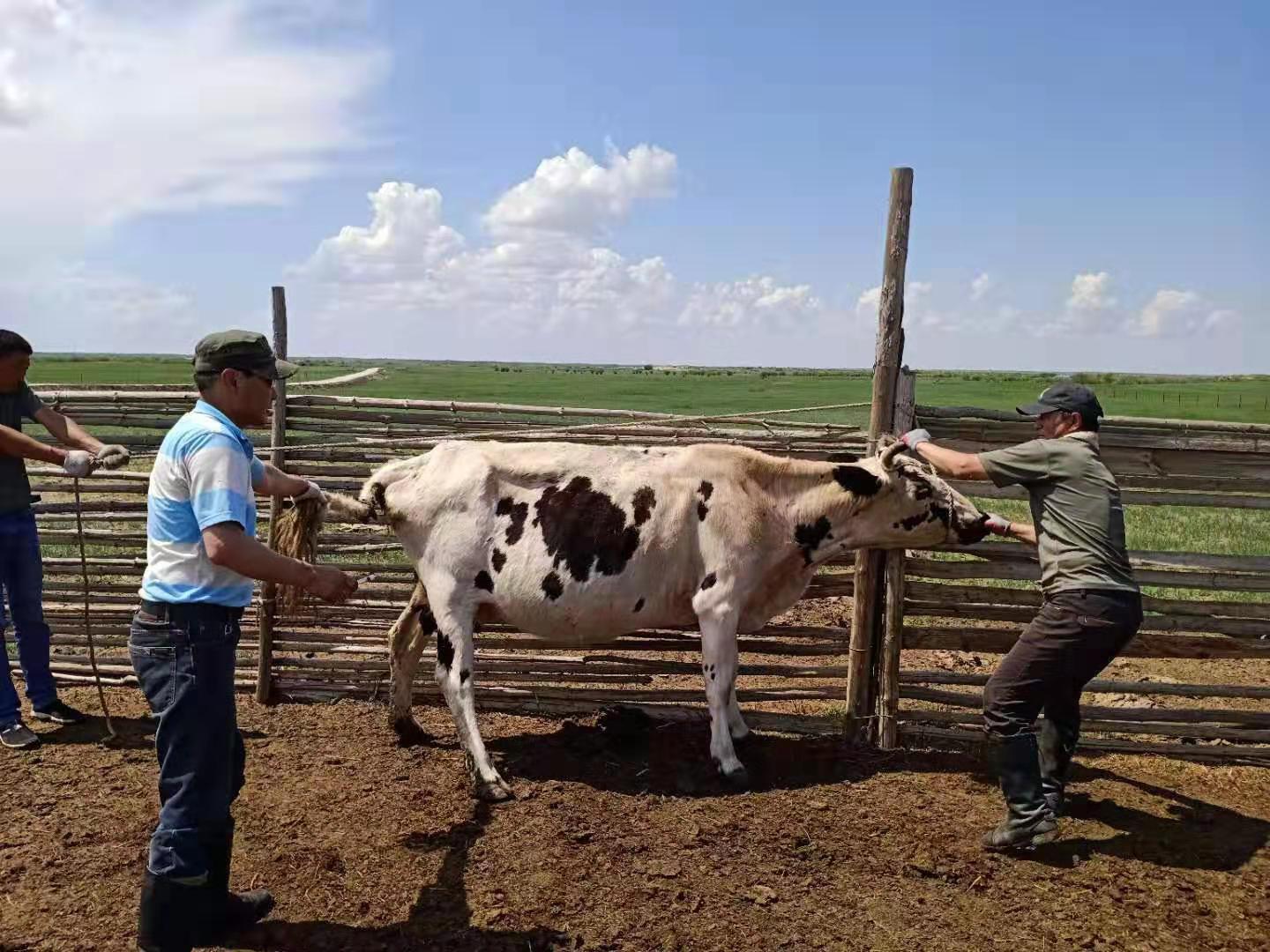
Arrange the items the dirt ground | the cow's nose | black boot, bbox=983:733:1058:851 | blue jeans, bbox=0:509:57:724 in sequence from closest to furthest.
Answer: the dirt ground < black boot, bbox=983:733:1058:851 < the cow's nose < blue jeans, bbox=0:509:57:724

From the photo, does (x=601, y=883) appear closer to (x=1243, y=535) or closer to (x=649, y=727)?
(x=649, y=727)

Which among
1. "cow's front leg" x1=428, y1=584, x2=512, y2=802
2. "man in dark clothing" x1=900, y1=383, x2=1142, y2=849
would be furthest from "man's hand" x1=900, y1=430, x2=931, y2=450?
"cow's front leg" x1=428, y1=584, x2=512, y2=802

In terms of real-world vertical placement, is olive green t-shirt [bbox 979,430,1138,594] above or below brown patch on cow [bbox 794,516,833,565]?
above

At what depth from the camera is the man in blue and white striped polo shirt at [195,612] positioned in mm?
3164

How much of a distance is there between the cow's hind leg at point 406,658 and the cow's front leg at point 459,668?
0.41 metres

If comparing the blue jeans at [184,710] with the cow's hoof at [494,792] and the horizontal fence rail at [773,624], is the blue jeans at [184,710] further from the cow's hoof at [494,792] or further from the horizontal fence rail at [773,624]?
the horizontal fence rail at [773,624]

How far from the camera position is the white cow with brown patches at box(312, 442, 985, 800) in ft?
17.9

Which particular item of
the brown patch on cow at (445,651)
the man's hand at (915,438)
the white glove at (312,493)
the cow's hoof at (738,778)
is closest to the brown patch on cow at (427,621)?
the brown patch on cow at (445,651)

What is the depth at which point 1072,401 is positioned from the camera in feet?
14.8

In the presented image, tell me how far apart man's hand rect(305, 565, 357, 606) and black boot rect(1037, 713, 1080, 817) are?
3753 mm


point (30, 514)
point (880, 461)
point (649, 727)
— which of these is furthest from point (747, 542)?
point (30, 514)

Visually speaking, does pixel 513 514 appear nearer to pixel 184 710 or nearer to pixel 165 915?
pixel 184 710

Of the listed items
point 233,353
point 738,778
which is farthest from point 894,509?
point 233,353

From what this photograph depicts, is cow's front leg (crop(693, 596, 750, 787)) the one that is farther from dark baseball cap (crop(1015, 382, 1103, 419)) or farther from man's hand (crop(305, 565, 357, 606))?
man's hand (crop(305, 565, 357, 606))
